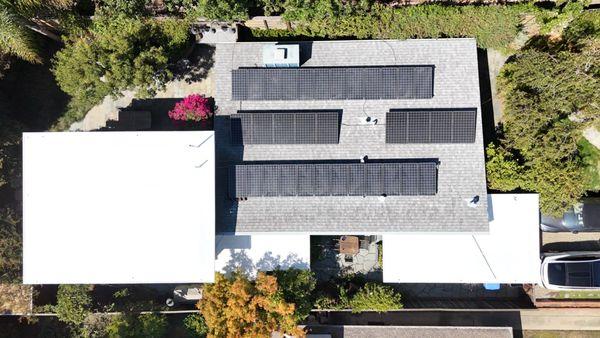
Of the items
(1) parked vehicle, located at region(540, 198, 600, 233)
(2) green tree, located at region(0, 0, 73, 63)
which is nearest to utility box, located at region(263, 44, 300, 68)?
(2) green tree, located at region(0, 0, 73, 63)

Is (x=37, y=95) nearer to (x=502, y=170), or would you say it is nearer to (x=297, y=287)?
A: (x=297, y=287)

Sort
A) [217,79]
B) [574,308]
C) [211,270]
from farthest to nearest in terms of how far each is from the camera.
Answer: [574,308] < [217,79] < [211,270]

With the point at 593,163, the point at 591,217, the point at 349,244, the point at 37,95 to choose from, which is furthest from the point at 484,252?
the point at 37,95

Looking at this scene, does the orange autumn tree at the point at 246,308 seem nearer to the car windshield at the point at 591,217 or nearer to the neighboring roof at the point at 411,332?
the neighboring roof at the point at 411,332

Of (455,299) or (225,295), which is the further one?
(455,299)

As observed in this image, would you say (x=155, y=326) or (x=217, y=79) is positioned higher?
(x=217, y=79)

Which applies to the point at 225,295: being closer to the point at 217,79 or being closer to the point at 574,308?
the point at 217,79

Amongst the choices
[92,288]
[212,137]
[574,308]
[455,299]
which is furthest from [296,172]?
[574,308]
